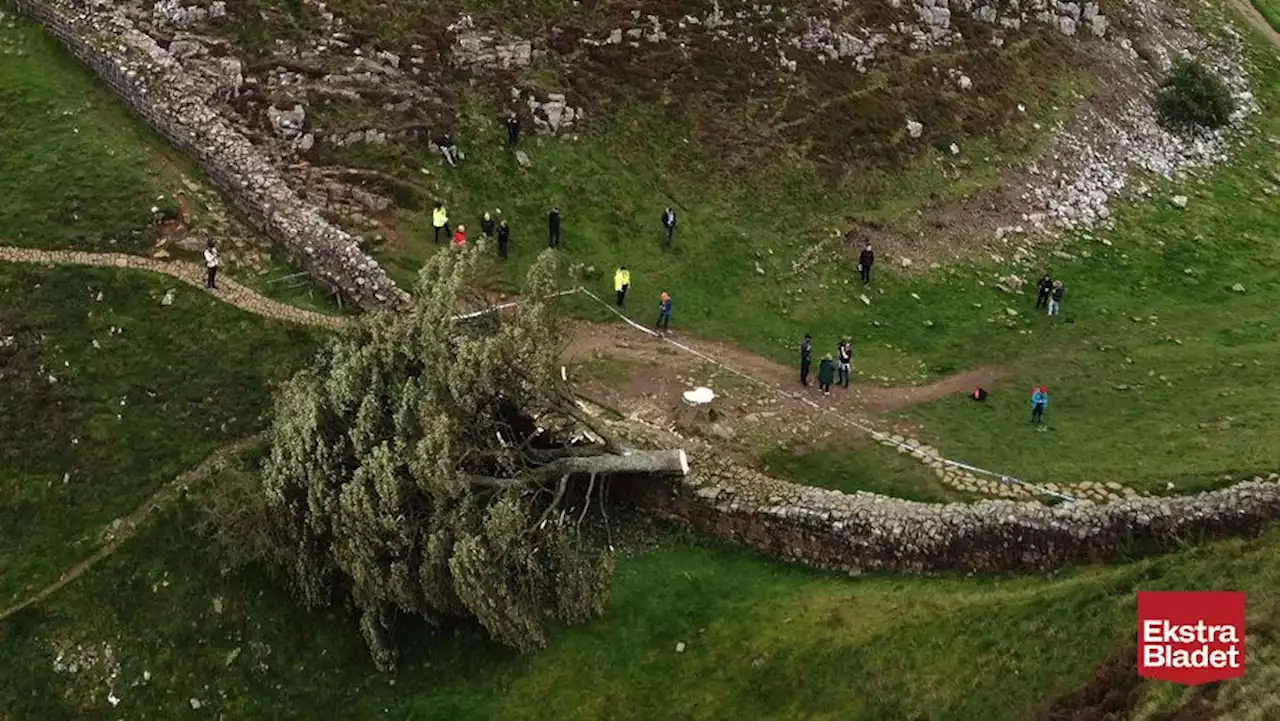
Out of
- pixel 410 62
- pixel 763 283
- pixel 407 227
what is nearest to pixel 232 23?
pixel 410 62

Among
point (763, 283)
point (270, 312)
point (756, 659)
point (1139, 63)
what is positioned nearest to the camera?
point (756, 659)

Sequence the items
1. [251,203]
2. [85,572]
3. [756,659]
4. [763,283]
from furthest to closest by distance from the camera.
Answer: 1. [763,283]
2. [251,203]
3. [85,572]
4. [756,659]

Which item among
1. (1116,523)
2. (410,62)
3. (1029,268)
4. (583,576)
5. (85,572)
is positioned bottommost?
(85,572)

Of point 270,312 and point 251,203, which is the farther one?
point 251,203

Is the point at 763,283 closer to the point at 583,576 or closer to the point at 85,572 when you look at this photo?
the point at 583,576

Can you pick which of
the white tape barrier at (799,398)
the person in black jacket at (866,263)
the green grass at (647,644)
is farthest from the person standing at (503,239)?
the green grass at (647,644)

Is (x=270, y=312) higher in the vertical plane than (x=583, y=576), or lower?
higher

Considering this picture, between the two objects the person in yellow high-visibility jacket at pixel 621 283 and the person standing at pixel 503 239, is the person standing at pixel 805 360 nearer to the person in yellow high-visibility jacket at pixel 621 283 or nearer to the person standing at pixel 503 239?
the person in yellow high-visibility jacket at pixel 621 283
